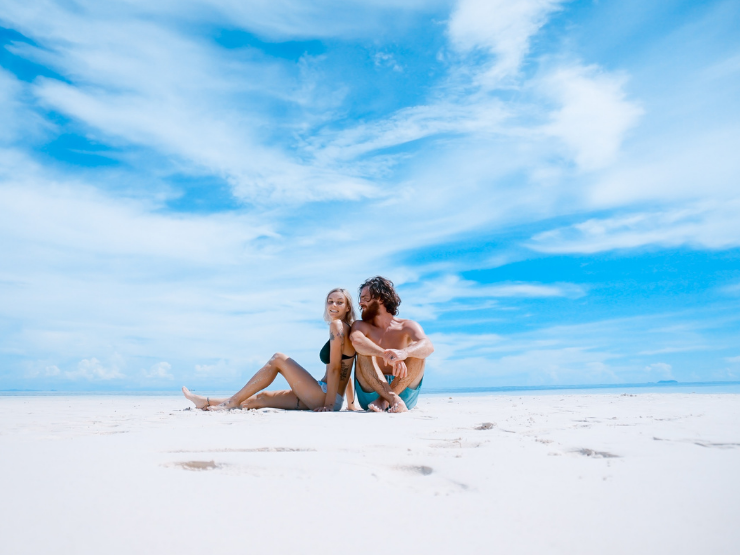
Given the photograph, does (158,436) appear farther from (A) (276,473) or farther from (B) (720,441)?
(B) (720,441)

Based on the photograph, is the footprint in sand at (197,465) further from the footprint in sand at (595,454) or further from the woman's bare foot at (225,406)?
the woman's bare foot at (225,406)

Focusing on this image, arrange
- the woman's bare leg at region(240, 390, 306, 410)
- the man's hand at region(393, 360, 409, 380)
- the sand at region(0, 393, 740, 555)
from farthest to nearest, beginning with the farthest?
1. the woman's bare leg at region(240, 390, 306, 410)
2. the man's hand at region(393, 360, 409, 380)
3. the sand at region(0, 393, 740, 555)

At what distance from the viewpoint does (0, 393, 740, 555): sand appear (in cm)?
150

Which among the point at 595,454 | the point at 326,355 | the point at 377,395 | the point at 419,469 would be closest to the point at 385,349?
the point at 377,395

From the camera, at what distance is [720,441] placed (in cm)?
291

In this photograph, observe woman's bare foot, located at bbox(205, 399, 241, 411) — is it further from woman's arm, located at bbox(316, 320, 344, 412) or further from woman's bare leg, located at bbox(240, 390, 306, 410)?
woman's arm, located at bbox(316, 320, 344, 412)

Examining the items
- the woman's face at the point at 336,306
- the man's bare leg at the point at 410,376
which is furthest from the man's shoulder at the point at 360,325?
the man's bare leg at the point at 410,376

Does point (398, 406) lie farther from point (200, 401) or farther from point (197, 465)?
point (197, 465)

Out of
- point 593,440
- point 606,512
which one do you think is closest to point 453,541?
point 606,512

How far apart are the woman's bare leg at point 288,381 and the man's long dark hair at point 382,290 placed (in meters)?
1.32

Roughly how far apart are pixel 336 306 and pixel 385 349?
2.68 ft

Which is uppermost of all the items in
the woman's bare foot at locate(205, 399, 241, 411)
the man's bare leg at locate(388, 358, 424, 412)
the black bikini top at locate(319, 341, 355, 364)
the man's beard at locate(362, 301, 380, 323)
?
the man's beard at locate(362, 301, 380, 323)

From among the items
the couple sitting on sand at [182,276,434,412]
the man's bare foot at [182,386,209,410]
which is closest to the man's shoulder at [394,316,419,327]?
the couple sitting on sand at [182,276,434,412]

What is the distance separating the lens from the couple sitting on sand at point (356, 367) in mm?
5727
